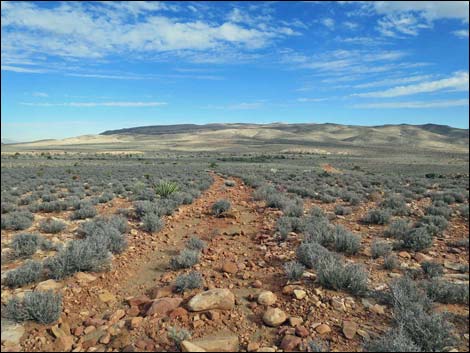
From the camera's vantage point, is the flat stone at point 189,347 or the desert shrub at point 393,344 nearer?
the desert shrub at point 393,344

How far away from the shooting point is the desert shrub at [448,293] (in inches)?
183

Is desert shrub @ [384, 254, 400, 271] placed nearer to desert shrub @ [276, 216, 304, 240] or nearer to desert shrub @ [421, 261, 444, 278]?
desert shrub @ [421, 261, 444, 278]

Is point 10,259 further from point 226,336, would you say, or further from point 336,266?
point 336,266

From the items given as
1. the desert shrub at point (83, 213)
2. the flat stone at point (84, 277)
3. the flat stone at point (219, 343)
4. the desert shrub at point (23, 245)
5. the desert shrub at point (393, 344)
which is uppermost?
the desert shrub at point (23, 245)

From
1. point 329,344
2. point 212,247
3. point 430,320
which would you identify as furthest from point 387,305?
point 212,247

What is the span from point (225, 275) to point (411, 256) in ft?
13.0

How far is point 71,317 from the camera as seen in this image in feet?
14.5

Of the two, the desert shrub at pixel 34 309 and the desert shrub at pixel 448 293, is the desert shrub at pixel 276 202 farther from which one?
the desert shrub at pixel 34 309

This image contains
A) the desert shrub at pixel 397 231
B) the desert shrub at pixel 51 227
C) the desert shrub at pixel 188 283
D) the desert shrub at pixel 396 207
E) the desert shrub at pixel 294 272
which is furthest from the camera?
the desert shrub at pixel 396 207

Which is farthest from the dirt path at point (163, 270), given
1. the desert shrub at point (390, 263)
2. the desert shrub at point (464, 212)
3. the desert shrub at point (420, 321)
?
the desert shrub at point (464, 212)

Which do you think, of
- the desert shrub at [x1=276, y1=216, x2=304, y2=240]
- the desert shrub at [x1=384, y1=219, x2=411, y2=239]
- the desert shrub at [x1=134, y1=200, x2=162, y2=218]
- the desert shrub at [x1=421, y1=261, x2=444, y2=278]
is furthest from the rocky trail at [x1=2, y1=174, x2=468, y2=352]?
the desert shrub at [x1=134, y1=200, x2=162, y2=218]

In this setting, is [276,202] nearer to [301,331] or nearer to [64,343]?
[301,331]

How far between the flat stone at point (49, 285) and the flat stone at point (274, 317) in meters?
3.18

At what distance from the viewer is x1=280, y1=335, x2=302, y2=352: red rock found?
12.0ft
